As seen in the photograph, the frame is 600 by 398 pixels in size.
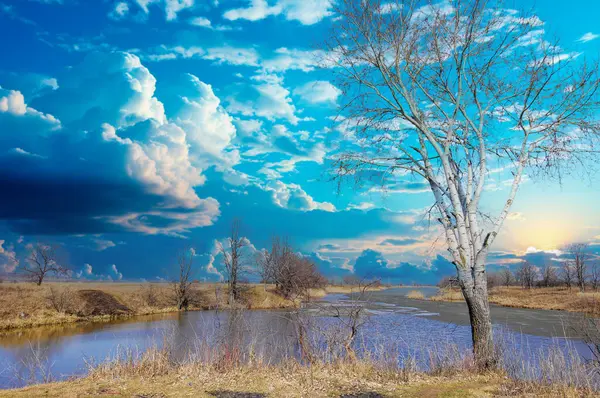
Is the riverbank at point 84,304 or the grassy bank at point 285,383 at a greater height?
the grassy bank at point 285,383

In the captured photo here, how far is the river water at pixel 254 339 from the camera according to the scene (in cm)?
1077

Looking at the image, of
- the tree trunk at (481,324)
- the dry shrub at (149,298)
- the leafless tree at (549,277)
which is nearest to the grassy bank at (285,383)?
the tree trunk at (481,324)

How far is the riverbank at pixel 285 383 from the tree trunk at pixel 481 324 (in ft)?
1.15

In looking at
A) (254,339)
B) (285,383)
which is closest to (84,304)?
(254,339)

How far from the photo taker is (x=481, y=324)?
31.4ft

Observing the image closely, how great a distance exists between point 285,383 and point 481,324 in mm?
4825

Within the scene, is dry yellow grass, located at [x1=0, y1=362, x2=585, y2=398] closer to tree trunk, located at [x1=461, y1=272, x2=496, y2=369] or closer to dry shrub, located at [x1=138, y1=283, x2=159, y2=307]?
tree trunk, located at [x1=461, y1=272, x2=496, y2=369]

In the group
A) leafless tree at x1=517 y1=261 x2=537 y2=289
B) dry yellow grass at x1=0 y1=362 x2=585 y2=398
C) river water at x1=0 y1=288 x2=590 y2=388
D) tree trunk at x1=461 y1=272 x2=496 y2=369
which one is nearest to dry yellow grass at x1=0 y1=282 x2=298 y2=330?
river water at x1=0 y1=288 x2=590 y2=388

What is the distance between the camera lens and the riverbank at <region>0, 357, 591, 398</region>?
777cm

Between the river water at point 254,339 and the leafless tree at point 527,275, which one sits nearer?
the river water at point 254,339

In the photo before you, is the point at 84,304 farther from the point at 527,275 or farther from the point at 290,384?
the point at 527,275

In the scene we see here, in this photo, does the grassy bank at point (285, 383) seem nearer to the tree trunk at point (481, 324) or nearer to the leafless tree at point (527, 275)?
the tree trunk at point (481, 324)

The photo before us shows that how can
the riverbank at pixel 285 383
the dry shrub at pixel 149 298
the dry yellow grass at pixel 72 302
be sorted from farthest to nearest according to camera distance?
the dry shrub at pixel 149 298 < the dry yellow grass at pixel 72 302 < the riverbank at pixel 285 383

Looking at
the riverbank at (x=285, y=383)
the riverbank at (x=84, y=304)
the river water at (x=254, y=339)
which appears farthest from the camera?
the riverbank at (x=84, y=304)
